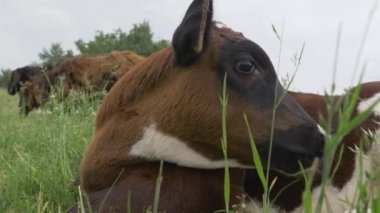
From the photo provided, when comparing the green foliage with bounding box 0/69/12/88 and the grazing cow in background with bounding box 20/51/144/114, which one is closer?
the grazing cow in background with bounding box 20/51/144/114

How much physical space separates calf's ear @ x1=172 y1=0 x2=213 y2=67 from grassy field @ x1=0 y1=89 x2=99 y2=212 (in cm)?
80

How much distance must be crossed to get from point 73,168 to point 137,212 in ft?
5.67

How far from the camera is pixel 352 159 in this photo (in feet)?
10.1

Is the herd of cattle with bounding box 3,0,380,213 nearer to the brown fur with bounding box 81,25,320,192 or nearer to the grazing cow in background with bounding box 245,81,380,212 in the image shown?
the brown fur with bounding box 81,25,320,192

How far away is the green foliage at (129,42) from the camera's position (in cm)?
3547

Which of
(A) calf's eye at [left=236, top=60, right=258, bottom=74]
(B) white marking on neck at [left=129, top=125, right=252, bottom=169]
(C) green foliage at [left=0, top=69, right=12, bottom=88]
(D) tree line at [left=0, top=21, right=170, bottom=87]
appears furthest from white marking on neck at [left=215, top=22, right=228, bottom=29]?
(C) green foliage at [left=0, top=69, right=12, bottom=88]

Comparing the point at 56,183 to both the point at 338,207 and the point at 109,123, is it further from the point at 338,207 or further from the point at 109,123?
the point at 338,207

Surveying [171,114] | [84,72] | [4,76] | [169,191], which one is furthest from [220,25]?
[4,76]

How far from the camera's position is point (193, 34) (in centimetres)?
240

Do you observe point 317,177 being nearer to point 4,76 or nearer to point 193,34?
point 193,34

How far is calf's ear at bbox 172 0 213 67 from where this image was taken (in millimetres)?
2393

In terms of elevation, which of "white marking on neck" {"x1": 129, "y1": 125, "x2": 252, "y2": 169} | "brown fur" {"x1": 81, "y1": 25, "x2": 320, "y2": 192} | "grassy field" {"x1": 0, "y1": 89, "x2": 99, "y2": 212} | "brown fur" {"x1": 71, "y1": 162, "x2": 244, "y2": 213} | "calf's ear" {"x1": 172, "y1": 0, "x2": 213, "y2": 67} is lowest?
"grassy field" {"x1": 0, "y1": 89, "x2": 99, "y2": 212}

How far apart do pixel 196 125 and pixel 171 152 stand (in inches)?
5.9

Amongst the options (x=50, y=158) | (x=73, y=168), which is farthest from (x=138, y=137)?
(x=50, y=158)
